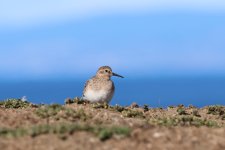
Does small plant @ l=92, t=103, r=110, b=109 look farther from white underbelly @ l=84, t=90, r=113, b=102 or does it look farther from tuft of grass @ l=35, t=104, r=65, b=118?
tuft of grass @ l=35, t=104, r=65, b=118

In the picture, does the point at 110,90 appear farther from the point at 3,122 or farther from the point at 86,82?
the point at 3,122

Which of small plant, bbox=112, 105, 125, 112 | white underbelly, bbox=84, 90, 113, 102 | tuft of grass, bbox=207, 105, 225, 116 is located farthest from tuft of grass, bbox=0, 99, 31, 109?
tuft of grass, bbox=207, 105, 225, 116

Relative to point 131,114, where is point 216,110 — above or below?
above

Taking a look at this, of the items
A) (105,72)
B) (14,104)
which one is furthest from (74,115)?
(14,104)

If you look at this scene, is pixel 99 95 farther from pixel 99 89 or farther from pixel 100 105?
pixel 100 105

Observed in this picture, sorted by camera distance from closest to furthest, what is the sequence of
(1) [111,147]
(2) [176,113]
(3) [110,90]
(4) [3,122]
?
1. (1) [111,147]
2. (4) [3,122]
3. (3) [110,90]
4. (2) [176,113]

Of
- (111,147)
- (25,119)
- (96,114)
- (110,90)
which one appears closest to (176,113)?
(110,90)

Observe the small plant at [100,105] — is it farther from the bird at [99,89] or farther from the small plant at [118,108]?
the bird at [99,89]
